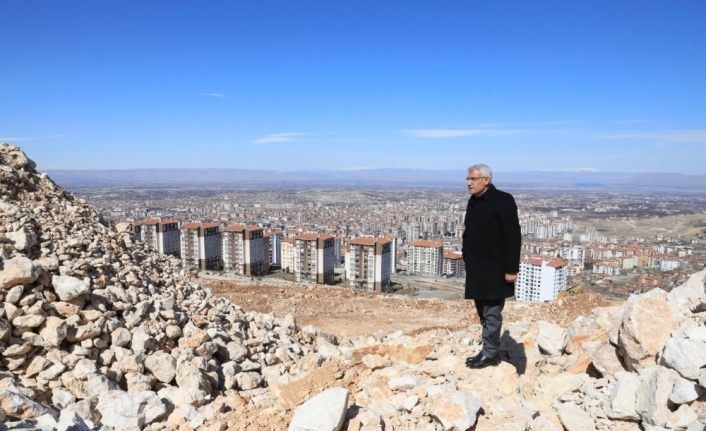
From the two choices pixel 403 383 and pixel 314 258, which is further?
pixel 314 258

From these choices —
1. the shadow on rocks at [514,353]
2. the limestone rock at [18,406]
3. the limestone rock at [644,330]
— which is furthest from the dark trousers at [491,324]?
the limestone rock at [18,406]

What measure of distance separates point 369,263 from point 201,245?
15.7 m

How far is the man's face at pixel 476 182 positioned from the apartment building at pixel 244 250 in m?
36.4

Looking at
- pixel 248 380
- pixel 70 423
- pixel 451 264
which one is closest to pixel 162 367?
pixel 248 380

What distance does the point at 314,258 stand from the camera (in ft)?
120

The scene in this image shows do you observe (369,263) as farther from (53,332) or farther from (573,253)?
(53,332)

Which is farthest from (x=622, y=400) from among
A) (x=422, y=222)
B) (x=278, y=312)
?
(x=422, y=222)

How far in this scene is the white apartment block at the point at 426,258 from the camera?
4325cm

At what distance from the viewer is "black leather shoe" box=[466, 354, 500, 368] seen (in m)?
4.36

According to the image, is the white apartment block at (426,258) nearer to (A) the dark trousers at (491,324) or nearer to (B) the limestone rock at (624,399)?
(A) the dark trousers at (491,324)

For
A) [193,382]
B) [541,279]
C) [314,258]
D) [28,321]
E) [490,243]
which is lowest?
[314,258]

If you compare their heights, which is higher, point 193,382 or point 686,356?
point 686,356

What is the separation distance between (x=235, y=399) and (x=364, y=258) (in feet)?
98.5

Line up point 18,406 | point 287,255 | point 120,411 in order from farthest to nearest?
1. point 287,255
2. point 120,411
3. point 18,406
